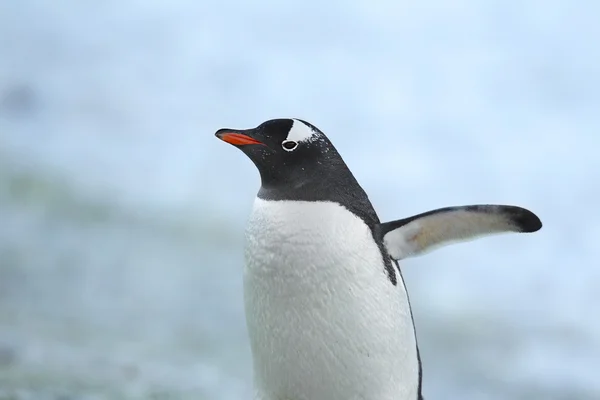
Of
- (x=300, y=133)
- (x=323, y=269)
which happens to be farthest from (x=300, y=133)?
(x=323, y=269)

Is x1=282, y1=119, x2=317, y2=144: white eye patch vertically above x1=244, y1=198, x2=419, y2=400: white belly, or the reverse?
x1=282, y1=119, x2=317, y2=144: white eye patch

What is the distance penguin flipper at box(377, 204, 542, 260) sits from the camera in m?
1.09

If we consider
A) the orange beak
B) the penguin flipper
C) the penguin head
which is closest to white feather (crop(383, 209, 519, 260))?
the penguin flipper

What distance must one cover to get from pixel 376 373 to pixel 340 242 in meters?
0.21

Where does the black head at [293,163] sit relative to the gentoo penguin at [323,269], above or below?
above

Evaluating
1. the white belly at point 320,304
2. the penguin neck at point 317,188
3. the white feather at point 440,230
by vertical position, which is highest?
the penguin neck at point 317,188

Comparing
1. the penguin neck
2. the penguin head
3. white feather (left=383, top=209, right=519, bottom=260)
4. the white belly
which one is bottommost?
the white belly

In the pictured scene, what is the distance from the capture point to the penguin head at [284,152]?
1113mm

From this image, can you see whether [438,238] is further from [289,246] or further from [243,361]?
[243,361]

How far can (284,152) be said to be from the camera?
1.12 m

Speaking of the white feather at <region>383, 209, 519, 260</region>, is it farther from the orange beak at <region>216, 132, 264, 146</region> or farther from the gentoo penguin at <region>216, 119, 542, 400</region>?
the orange beak at <region>216, 132, 264, 146</region>

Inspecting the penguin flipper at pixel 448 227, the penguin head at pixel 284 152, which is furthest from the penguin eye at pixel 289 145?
the penguin flipper at pixel 448 227

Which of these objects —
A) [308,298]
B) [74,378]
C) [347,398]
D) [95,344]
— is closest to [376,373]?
[347,398]

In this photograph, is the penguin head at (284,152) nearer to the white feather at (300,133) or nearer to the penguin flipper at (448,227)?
the white feather at (300,133)
